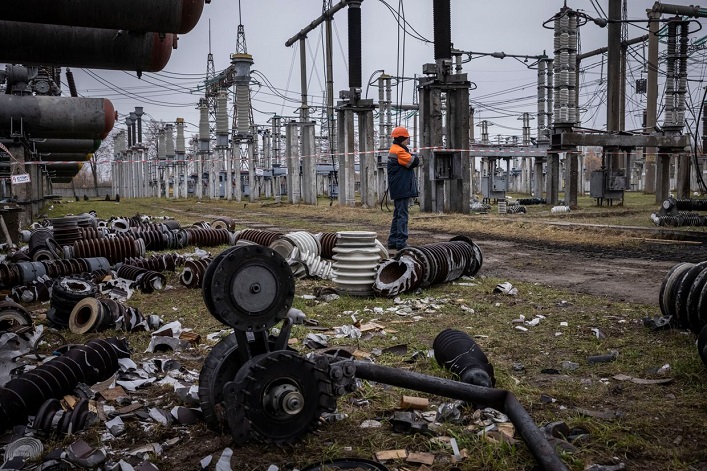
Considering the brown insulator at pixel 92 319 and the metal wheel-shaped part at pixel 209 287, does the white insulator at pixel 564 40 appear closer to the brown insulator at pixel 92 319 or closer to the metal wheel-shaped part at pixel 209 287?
the brown insulator at pixel 92 319

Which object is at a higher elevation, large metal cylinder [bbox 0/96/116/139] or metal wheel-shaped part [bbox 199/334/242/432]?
large metal cylinder [bbox 0/96/116/139]

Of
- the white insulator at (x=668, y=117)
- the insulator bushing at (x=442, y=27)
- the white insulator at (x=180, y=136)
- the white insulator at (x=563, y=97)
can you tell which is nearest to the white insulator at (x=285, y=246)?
the insulator bushing at (x=442, y=27)

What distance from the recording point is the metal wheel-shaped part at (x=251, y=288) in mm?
3020

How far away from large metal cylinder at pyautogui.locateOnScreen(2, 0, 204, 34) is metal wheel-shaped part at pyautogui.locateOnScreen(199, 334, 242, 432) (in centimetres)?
262

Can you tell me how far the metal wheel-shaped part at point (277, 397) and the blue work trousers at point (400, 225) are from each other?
7.57m

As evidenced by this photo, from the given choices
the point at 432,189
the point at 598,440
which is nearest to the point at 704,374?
the point at 598,440

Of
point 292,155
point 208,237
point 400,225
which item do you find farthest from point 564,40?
point 208,237

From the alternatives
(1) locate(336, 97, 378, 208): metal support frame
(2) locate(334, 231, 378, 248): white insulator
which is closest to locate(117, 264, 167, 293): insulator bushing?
(2) locate(334, 231, 378, 248): white insulator

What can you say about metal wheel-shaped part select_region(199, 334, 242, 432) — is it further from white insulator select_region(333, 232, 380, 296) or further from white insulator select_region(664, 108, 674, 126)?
white insulator select_region(664, 108, 674, 126)

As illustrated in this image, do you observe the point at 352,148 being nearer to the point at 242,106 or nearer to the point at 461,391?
the point at 242,106

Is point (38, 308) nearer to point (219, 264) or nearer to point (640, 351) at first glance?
point (219, 264)

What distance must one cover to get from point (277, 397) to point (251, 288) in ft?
1.82

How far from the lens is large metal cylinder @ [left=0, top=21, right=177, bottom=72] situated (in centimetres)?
528

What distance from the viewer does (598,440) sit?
10.3 ft
